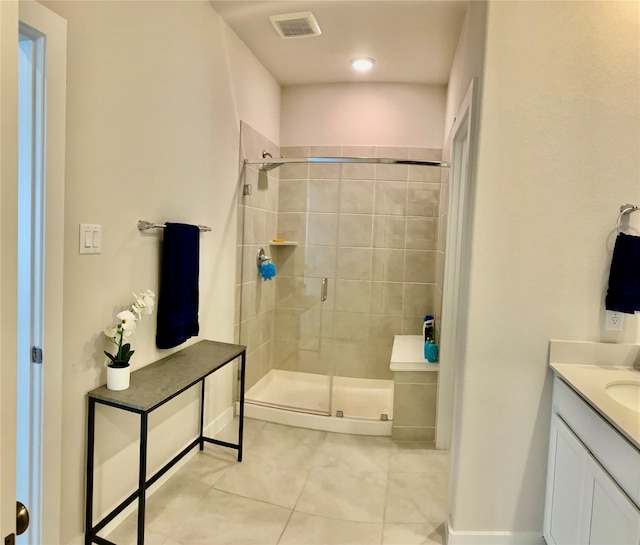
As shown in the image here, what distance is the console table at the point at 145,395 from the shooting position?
5.38ft

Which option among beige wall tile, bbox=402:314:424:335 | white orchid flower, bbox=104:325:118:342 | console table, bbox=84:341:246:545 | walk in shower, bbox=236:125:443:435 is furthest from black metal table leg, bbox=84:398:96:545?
beige wall tile, bbox=402:314:424:335

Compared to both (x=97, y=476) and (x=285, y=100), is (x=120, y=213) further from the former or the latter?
(x=285, y=100)

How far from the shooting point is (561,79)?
167cm

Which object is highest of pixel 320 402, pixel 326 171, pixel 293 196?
pixel 326 171

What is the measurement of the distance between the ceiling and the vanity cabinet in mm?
2127

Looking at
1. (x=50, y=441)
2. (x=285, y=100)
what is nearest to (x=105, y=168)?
(x=50, y=441)

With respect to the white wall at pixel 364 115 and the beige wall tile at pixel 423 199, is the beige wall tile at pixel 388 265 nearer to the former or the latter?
the beige wall tile at pixel 423 199

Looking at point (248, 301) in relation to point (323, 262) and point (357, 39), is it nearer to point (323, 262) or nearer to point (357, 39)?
point (323, 262)

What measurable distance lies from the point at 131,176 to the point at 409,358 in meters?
2.01

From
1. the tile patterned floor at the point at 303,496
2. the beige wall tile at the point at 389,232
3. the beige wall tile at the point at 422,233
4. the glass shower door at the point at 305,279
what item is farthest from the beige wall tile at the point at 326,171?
the tile patterned floor at the point at 303,496

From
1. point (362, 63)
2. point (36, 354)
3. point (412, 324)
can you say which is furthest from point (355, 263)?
point (36, 354)

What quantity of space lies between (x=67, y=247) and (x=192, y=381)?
78cm

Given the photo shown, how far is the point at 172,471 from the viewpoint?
2.34m

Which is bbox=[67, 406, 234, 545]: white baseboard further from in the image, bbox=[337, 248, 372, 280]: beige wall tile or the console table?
bbox=[337, 248, 372, 280]: beige wall tile
